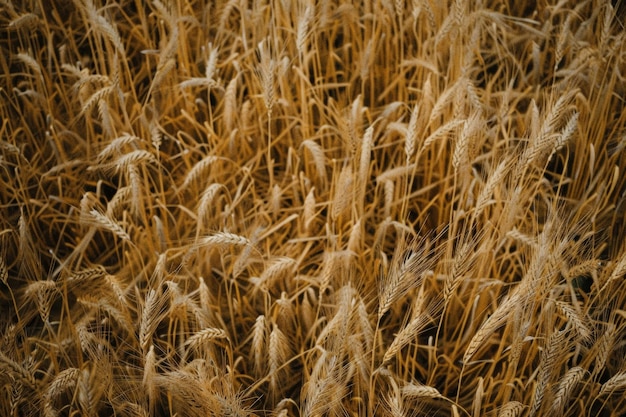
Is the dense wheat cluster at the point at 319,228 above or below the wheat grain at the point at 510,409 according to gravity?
above

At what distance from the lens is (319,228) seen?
1527 millimetres

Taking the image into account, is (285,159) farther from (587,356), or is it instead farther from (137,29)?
(587,356)

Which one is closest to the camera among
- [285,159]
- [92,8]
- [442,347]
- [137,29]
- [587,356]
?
[587,356]

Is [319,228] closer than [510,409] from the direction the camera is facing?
No

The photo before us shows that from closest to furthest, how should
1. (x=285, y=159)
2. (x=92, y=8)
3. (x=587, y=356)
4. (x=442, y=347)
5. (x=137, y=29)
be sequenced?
(x=587, y=356), (x=442, y=347), (x=92, y=8), (x=285, y=159), (x=137, y=29)

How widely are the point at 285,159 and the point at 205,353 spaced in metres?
0.69

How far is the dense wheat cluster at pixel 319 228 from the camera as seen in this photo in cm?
112

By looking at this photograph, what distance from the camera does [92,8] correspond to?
1.46 metres

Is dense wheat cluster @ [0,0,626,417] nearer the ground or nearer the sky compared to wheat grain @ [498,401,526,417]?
nearer the sky

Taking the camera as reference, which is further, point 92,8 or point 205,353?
point 92,8

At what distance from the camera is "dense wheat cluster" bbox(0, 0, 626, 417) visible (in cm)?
112

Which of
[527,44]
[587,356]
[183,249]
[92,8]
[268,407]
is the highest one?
[92,8]

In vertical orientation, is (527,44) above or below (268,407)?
above

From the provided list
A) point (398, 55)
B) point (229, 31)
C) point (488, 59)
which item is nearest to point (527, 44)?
point (488, 59)
